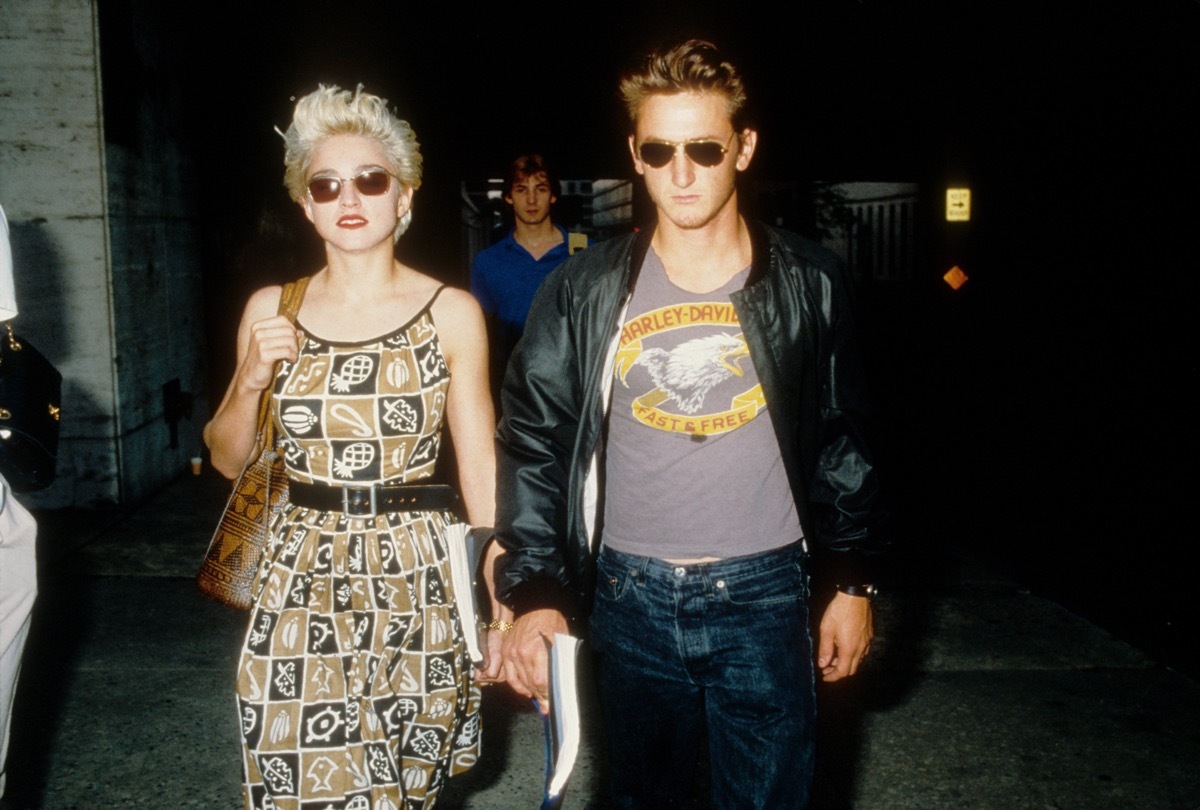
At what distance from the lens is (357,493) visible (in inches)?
94.2

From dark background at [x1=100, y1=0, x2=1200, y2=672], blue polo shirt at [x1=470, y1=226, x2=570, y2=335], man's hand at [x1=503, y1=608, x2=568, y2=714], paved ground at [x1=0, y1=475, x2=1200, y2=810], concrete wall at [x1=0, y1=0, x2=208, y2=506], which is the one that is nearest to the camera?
man's hand at [x1=503, y1=608, x2=568, y2=714]

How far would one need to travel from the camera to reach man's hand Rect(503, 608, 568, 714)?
208cm

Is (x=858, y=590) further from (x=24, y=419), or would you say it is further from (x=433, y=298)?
(x=24, y=419)

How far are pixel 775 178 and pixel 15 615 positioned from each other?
11.7 m

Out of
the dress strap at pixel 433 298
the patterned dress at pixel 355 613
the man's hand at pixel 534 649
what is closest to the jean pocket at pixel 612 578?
the man's hand at pixel 534 649

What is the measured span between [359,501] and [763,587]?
917 mm

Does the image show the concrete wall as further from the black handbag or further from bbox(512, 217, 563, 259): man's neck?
the black handbag

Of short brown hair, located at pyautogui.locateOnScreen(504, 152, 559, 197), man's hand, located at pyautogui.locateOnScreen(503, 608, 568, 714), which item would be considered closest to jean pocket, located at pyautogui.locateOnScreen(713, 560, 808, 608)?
man's hand, located at pyautogui.locateOnScreen(503, 608, 568, 714)

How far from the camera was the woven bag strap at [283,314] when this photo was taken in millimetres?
2473

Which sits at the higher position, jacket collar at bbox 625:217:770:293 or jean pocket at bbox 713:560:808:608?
jacket collar at bbox 625:217:770:293

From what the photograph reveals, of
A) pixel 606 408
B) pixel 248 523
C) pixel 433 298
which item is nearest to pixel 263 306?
pixel 433 298

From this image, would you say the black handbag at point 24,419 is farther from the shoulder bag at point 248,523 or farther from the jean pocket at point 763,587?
the jean pocket at point 763,587

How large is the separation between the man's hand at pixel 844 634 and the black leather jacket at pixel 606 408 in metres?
0.05

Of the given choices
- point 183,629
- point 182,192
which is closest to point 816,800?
point 183,629
